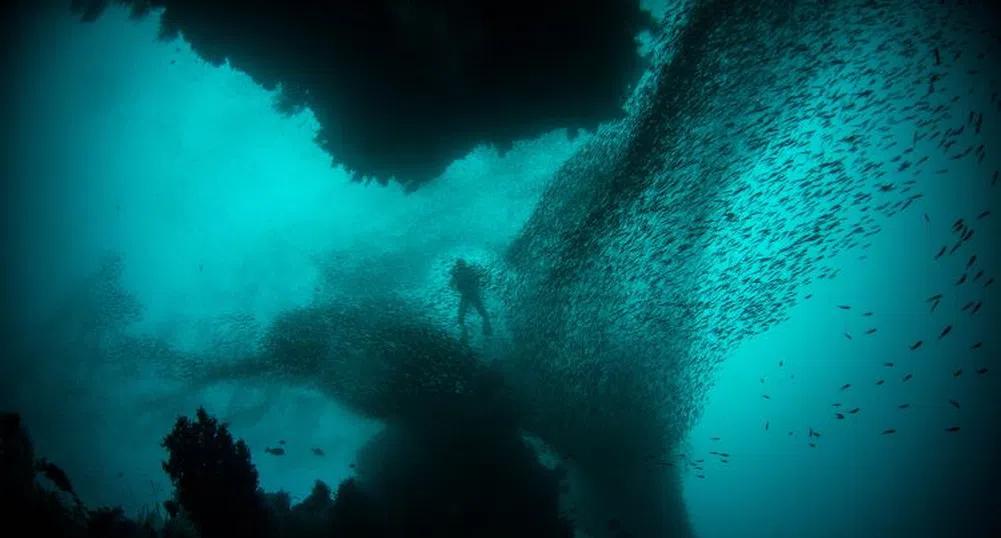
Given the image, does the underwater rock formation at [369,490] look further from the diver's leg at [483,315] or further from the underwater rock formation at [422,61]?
the underwater rock formation at [422,61]

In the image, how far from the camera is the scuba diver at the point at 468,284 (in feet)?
42.2

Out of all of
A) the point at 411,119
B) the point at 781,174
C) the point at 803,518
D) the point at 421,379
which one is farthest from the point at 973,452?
the point at 411,119

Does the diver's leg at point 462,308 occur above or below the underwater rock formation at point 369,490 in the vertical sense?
above

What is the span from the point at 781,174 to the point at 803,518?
155 meters

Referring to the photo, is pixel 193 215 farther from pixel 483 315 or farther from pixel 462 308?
pixel 483 315

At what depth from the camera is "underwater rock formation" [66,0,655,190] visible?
710 cm

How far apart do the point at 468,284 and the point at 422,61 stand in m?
7.36

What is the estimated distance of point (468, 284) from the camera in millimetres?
13180

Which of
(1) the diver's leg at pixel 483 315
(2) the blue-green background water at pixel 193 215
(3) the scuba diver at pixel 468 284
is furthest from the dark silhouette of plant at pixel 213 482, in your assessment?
(1) the diver's leg at pixel 483 315

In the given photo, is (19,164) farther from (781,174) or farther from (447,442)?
(781,174)

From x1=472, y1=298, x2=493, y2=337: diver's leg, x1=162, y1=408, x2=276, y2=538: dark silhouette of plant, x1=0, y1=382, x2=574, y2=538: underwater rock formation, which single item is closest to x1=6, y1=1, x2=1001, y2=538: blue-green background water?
x1=472, y1=298, x2=493, y2=337: diver's leg

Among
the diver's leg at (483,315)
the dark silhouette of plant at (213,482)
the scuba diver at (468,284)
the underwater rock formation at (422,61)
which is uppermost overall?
the underwater rock formation at (422,61)

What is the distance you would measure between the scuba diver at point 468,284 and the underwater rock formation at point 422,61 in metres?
4.52

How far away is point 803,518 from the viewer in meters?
116
